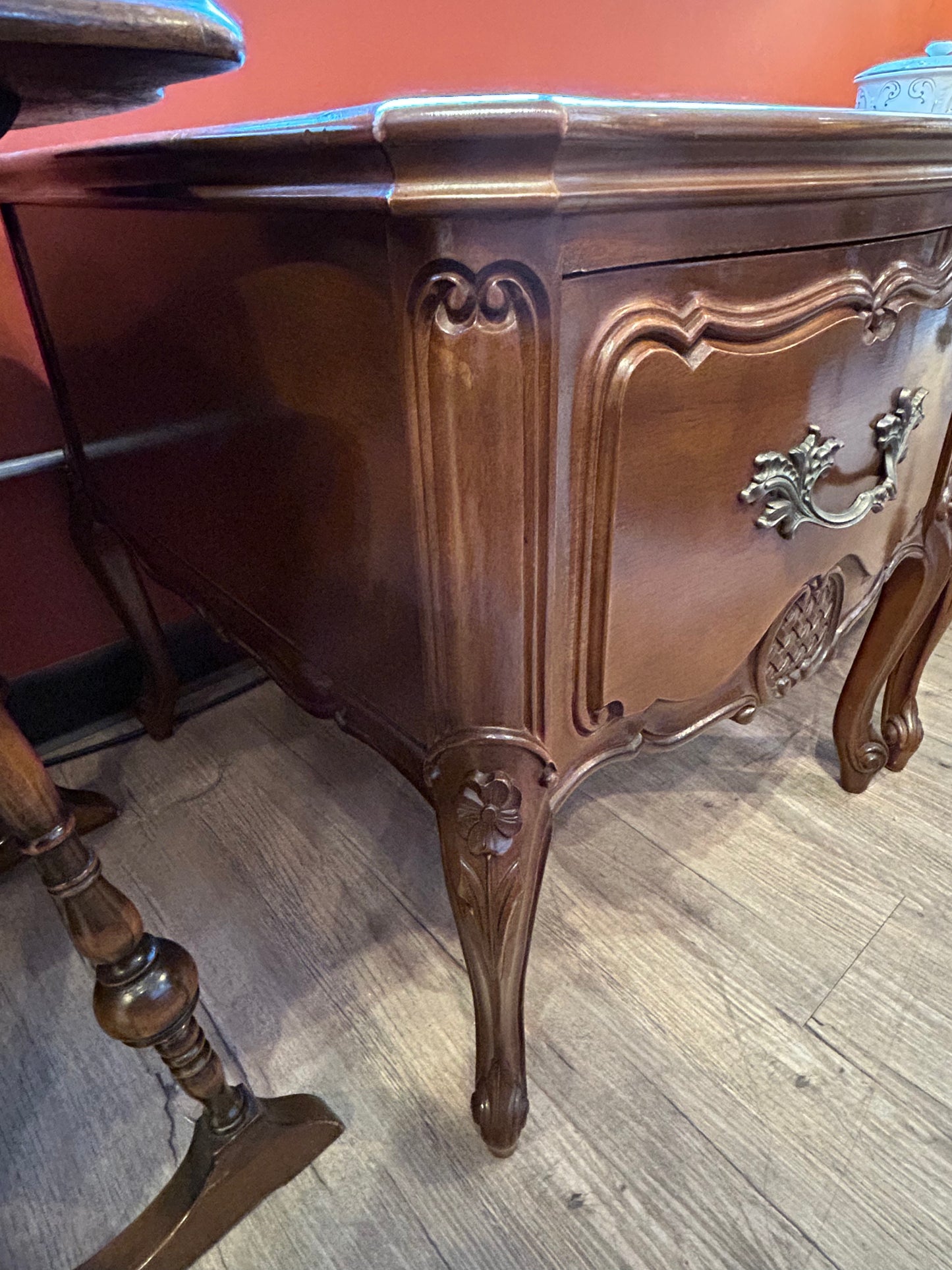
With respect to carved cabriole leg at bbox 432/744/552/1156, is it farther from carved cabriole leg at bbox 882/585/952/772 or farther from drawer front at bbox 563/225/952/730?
carved cabriole leg at bbox 882/585/952/772

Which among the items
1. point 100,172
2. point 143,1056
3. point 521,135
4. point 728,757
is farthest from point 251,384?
point 728,757

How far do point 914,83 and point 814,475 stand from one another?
25.9 inches

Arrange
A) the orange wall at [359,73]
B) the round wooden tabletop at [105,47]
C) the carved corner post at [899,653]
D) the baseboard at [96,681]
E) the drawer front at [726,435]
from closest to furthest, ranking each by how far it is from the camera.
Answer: the round wooden tabletop at [105,47] → the drawer front at [726,435] → the carved corner post at [899,653] → the orange wall at [359,73] → the baseboard at [96,681]

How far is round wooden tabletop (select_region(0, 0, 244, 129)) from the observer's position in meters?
0.26

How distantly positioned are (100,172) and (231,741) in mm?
738

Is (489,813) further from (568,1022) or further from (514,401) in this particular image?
(568,1022)

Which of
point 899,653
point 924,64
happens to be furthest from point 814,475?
point 924,64

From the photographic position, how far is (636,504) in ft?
1.46

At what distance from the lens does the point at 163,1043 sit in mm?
530

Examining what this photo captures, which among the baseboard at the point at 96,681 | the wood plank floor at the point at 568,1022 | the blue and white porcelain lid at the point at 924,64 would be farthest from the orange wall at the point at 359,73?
the blue and white porcelain lid at the point at 924,64

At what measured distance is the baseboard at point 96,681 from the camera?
3.53 ft

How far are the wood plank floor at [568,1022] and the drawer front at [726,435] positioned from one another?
0.35 meters

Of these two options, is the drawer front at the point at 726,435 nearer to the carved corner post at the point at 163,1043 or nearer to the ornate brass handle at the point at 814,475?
the ornate brass handle at the point at 814,475

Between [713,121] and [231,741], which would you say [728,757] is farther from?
[713,121]
